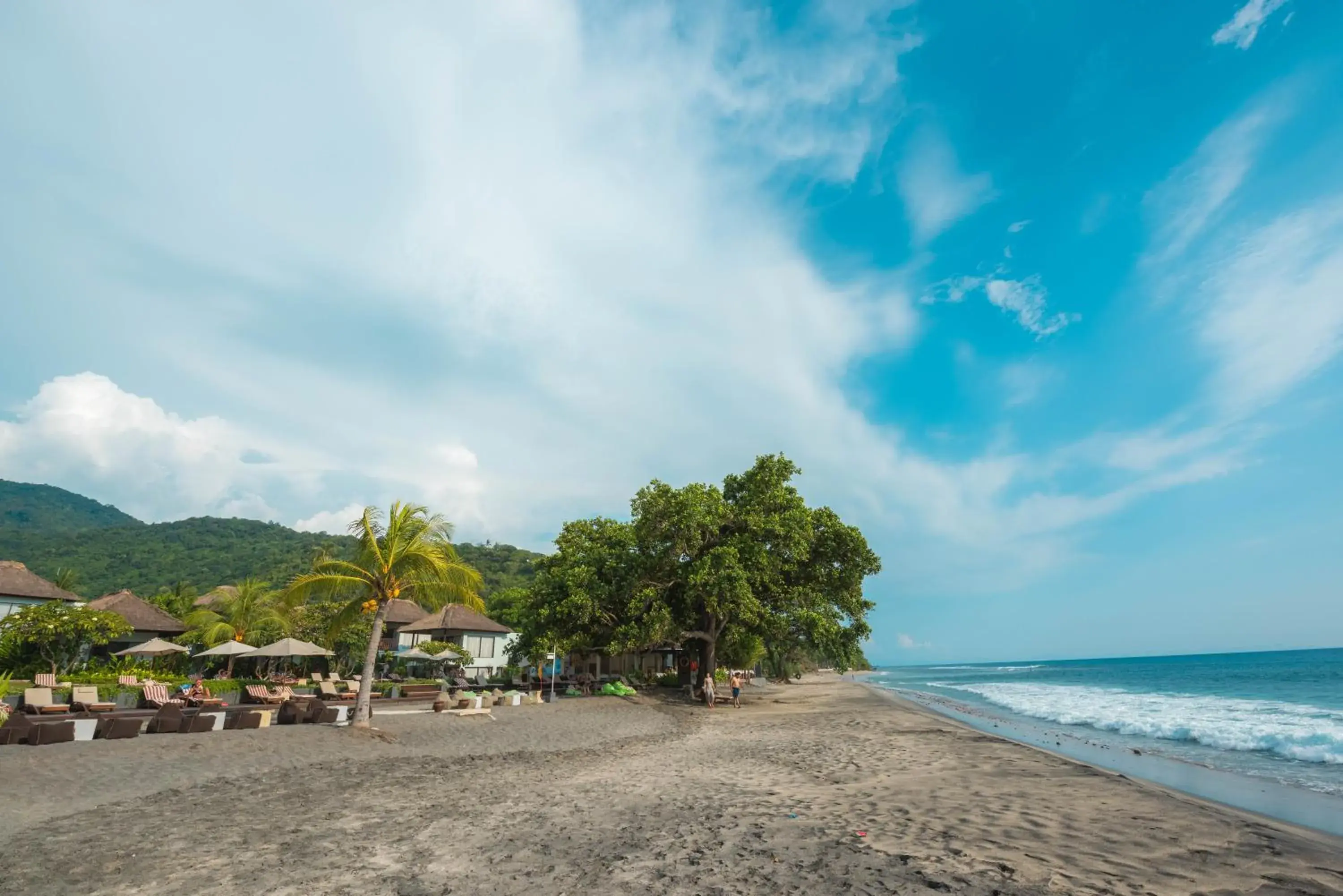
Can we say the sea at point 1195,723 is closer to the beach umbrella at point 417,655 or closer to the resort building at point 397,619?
the beach umbrella at point 417,655

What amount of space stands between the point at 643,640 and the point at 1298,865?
1910 centimetres

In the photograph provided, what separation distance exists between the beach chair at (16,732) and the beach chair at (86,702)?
4.57m

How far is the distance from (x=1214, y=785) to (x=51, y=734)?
22.5 meters

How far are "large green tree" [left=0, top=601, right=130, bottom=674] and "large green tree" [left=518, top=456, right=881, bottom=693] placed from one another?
1396 cm

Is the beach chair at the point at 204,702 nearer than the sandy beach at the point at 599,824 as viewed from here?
No

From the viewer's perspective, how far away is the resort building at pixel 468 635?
112 feet

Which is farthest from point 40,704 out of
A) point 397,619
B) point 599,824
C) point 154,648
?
point 397,619

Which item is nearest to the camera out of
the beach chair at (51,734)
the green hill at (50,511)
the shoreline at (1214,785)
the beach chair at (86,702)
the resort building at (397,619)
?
the shoreline at (1214,785)

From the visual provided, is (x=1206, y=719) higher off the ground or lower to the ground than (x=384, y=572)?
lower

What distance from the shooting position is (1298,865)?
719 cm

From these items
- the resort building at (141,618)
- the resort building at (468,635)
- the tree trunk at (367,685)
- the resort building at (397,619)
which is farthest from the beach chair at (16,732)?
the resort building at (397,619)

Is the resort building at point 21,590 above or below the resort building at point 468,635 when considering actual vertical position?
above

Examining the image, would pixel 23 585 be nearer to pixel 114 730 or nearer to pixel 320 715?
pixel 320 715

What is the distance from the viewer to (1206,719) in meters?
26.8
